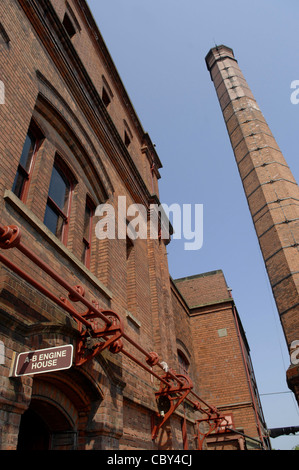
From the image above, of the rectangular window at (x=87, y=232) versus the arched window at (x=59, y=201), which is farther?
the rectangular window at (x=87, y=232)

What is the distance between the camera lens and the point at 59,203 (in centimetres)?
650

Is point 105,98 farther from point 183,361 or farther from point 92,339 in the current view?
point 183,361

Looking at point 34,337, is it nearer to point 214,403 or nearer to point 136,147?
point 136,147

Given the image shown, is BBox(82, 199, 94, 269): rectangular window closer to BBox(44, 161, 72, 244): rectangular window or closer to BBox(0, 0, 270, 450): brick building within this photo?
BBox(0, 0, 270, 450): brick building

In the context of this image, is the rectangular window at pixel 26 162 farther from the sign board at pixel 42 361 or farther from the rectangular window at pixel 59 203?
the sign board at pixel 42 361

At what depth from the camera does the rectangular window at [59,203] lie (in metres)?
6.08

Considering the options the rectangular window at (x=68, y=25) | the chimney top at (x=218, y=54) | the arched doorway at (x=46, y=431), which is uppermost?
the chimney top at (x=218, y=54)

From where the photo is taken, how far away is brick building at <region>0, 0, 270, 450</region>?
13.5ft

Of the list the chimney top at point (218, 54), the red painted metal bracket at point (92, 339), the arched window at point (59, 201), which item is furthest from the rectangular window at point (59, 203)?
the chimney top at point (218, 54)

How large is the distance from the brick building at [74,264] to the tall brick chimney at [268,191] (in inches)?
295

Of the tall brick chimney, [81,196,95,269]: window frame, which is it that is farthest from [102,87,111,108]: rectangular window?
the tall brick chimney

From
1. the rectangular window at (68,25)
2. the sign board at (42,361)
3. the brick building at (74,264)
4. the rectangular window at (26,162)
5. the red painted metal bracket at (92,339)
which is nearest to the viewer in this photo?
the sign board at (42,361)

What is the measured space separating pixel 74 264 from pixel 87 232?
1799mm

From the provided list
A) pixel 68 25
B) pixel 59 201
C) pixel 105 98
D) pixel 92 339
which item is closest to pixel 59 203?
pixel 59 201
